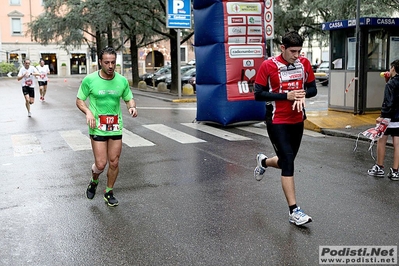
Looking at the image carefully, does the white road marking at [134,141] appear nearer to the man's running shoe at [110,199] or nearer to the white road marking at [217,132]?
the white road marking at [217,132]

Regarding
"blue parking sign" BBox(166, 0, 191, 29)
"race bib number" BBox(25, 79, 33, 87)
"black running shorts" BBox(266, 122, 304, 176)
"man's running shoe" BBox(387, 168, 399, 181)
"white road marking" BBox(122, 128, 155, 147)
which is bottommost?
"man's running shoe" BBox(387, 168, 399, 181)

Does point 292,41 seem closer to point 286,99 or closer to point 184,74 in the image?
point 286,99

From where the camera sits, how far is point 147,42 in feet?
121

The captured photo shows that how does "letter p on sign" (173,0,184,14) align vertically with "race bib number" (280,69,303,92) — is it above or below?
above

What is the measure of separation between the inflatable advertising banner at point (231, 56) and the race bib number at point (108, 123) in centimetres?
708

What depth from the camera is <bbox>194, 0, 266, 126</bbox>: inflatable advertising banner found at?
12586 millimetres

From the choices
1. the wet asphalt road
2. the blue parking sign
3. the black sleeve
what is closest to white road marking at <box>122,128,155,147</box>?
the wet asphalt road

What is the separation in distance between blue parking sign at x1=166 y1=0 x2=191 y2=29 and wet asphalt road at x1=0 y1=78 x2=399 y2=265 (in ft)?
44.7

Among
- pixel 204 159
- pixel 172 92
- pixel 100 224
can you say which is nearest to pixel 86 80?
pixel 100 224

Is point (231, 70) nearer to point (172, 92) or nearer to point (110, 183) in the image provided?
point (110, 183)

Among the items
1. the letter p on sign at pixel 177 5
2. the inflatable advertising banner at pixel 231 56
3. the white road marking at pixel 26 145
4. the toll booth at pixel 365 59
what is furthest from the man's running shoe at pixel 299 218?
the letter p on sign at pixel 177 5

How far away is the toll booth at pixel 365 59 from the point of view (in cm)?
1390

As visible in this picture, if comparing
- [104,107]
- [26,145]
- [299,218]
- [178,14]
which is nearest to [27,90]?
[26,145]

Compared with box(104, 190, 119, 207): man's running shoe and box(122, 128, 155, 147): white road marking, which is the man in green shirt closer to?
box(104, 190, 119, 207): man's running shoe
